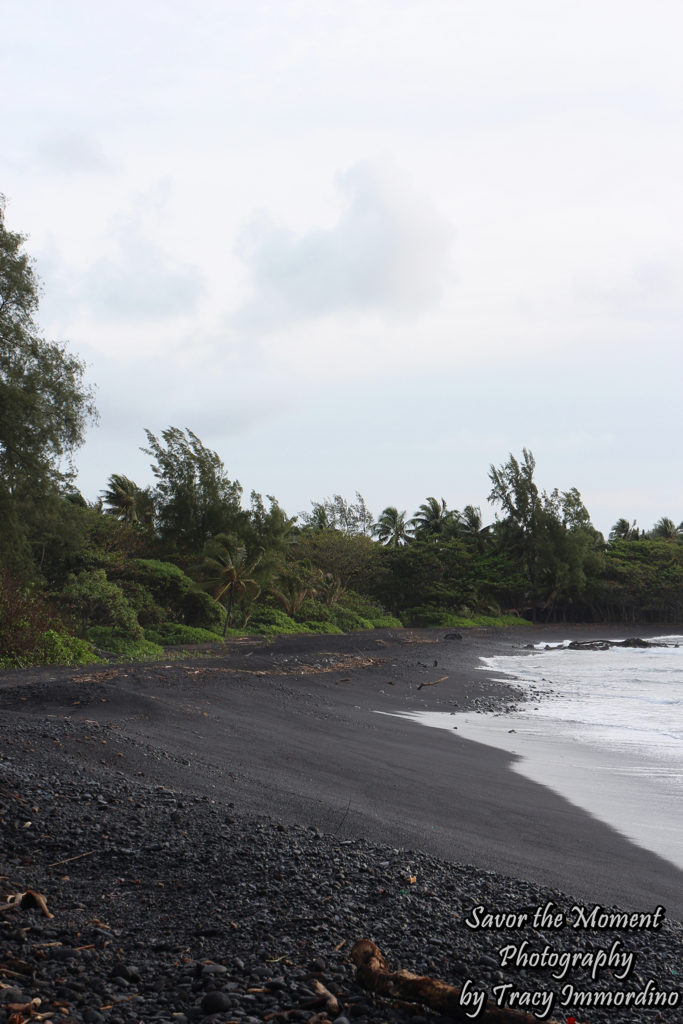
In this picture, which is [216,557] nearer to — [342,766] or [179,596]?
[179,596]

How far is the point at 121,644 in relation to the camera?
18688 millimetres

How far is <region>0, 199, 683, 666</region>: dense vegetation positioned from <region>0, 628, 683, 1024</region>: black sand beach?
841 centimetres

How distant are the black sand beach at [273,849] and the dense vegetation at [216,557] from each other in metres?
8.41

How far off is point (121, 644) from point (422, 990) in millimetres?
17197

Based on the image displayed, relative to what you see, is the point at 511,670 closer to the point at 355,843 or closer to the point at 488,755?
the point at 488,755

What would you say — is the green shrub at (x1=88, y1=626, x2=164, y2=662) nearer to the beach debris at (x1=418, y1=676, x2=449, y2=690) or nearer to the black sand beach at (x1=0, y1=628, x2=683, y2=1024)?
the beach debris at (x1=418, y1=676, x2=449, y2=690)

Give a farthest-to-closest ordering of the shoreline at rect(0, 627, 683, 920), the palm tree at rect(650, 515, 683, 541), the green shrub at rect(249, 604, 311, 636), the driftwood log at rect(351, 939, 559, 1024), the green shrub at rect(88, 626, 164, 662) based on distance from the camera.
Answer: the palm tree at rect(650, 515, 683, 541), the green shrub at rect(249, 604, 311, 636), the green shrub at rect(88, 626, 164, 662), the shoreline at rect(0, 627, 683, 920), the driftwood log at rect(351, 939, 559, 1024)

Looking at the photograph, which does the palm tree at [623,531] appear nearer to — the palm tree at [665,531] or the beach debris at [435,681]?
the palm tree at [665,531]

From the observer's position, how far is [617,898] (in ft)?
13.9

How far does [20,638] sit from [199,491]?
67.5ft

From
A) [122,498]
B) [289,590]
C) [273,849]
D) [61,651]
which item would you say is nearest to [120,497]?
[122,498]

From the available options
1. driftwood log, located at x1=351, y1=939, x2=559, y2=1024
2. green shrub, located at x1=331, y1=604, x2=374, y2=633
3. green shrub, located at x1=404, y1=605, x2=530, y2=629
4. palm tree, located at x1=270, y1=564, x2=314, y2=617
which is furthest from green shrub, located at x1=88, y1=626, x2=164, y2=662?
green shrub, located at x1=404, y1=605, x2=530, y2=629

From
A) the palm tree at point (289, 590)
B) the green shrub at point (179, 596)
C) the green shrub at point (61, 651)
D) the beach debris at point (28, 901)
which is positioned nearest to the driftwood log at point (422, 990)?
the beach debris at point (28, 901)

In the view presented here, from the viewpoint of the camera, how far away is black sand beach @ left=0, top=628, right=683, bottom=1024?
2.96 metres
